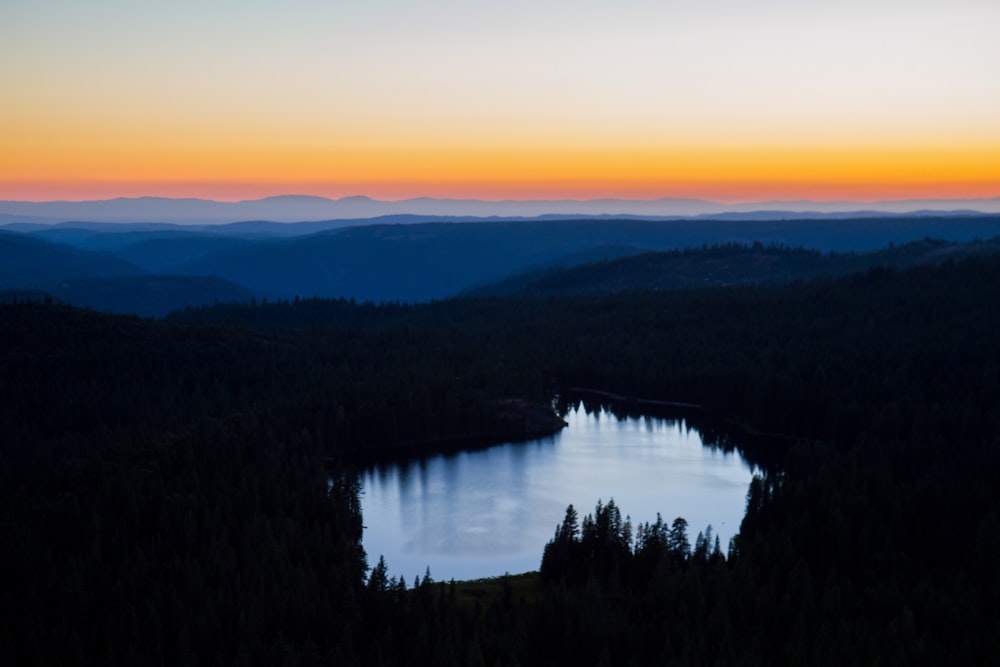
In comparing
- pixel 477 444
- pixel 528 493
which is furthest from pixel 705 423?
pixel 528 493

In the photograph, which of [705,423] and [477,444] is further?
[705,423]

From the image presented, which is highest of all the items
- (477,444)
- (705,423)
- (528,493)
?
(705,423)

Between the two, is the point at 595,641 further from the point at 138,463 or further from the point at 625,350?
the point at 625,350

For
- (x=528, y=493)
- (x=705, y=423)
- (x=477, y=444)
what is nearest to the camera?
(x=528, y=493)

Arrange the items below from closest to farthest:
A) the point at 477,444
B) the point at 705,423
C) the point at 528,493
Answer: the point at 528,493 < the point at 477,444 < the point at 705,423

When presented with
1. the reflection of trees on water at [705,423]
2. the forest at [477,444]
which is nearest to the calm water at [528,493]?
the reflection of trees on water at [705,423]

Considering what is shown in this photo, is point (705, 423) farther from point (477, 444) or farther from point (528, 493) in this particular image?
point (528, 493)
